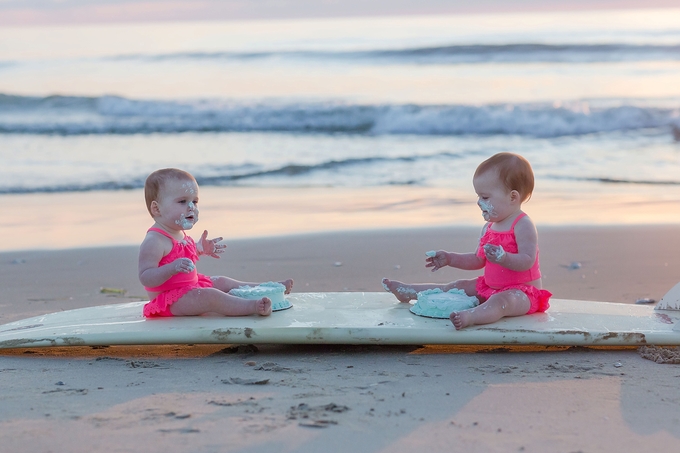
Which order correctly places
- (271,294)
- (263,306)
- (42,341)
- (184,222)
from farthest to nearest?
(271,294)
(184,222)
(263,306)
(42,341)

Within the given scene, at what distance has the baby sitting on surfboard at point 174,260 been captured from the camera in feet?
14.6

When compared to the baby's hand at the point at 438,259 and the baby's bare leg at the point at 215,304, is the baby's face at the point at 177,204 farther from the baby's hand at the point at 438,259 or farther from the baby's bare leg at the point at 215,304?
the baby's hand at the point at 438,259

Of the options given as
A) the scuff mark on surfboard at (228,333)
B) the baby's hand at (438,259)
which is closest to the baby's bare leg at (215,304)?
the scuff mark on surfboard at (228,333)

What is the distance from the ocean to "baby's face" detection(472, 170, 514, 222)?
229 inches

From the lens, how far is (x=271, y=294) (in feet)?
15.2

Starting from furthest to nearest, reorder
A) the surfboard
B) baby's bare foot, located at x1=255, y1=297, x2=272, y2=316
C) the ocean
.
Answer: the ocean → baby's bare foot, located at x1=255, y1=297, x2=272, y2=316 → the surfboard

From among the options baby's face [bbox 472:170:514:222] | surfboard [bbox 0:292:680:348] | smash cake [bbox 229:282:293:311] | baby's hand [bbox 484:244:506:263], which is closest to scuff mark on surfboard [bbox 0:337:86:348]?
surfboard [bbox 0:292:680:348]

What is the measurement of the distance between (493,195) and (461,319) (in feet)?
2.40

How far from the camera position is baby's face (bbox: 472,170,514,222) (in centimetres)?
447

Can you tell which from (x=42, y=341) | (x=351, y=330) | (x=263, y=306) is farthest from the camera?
(x=263, y=306)

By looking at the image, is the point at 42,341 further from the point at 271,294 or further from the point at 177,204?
the point at 271,294

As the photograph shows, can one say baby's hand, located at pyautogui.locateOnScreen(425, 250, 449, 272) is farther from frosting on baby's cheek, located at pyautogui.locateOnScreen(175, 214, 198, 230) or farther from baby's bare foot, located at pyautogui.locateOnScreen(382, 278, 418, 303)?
frosting on baby's cheek, located at pyautogui.locateOnScreen(175, 214, 198, 230)

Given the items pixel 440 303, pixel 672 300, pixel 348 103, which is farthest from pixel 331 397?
pixel 348 103

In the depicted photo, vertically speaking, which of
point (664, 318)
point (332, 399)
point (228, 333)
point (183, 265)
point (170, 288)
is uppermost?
point (183, 265)
